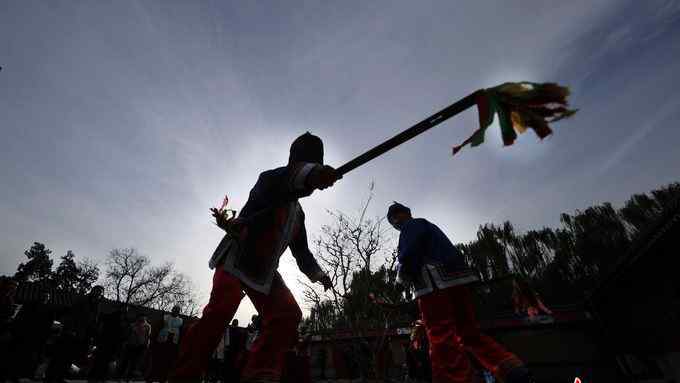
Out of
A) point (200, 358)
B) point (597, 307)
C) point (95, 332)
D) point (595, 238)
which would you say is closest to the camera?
point (200, 358)

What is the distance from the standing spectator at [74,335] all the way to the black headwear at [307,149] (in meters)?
5.48

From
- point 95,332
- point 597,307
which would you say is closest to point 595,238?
point 597,307

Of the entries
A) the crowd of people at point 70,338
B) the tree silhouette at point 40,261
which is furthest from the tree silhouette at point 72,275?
the crowd of people at point 70,338

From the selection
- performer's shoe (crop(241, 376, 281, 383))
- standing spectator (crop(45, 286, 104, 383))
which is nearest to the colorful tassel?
performer's shoe (crop(241, 376, 281, 383))

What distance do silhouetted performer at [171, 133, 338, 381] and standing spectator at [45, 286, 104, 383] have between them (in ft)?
16.5

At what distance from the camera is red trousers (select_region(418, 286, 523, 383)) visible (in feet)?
8.09

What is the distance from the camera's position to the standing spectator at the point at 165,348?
265 inches

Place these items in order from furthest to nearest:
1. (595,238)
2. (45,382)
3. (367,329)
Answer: (595,238) < (367,329) < (45,382)

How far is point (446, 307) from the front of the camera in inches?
113

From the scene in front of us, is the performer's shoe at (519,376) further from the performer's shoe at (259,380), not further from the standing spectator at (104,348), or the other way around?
the standing spectator at (104,348)

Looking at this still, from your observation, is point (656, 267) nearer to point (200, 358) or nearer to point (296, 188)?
point (296, 188)

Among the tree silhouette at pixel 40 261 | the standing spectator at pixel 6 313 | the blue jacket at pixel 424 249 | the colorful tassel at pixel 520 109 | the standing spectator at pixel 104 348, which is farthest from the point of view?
the tree silhouette at pixel 40 261

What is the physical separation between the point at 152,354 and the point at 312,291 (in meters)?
4.29

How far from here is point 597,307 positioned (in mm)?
10531
